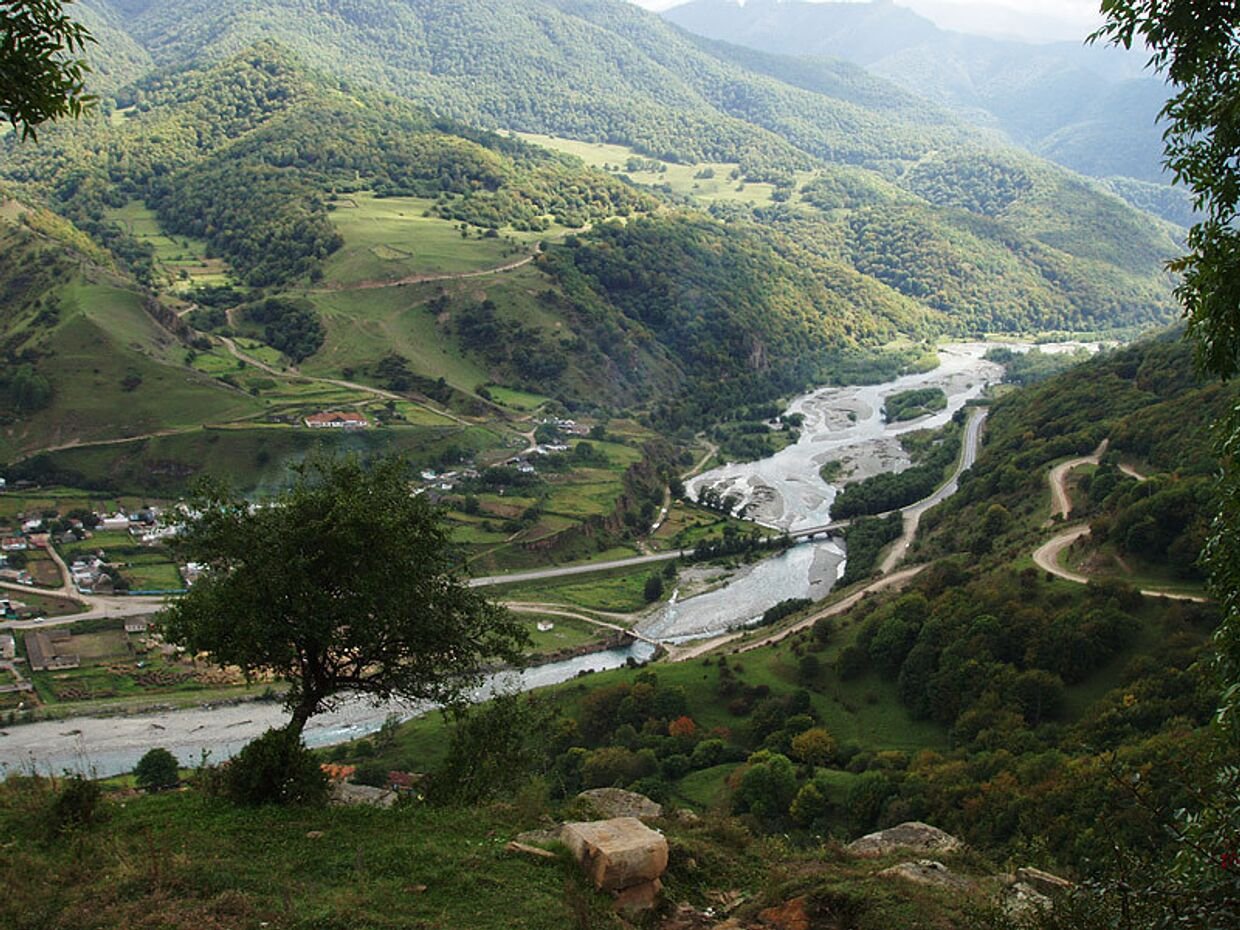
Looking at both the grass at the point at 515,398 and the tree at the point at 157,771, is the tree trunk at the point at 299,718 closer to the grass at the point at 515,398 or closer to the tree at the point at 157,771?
the tree at the point at 157,771

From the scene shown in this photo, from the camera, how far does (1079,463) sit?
8025cm

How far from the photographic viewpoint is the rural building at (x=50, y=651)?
62.7 m

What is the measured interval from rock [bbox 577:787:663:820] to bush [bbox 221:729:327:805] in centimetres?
635

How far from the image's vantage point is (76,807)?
16.3 metres

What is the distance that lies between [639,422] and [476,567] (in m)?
49.3

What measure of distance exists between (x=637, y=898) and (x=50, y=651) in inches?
2411

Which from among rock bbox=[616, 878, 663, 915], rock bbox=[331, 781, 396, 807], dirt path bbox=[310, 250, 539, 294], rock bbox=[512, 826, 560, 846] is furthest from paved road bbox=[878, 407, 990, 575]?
dirt path bbox=[310, 250, 539, 294]

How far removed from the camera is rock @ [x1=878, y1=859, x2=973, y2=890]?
16703 millimetres

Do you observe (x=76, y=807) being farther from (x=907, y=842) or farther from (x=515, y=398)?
(x=515, y=398)

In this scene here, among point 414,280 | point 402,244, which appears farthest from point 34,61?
point 402,244

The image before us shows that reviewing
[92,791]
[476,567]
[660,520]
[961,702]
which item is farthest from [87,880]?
[660,520]

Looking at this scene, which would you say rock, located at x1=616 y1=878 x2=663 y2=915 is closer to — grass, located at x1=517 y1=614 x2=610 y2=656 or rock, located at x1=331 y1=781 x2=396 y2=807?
rock, located at x1=331 y1=781 x2=396 y2=807

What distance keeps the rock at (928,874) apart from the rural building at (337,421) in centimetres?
8949

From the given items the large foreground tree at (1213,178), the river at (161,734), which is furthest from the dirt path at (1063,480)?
the large foreground tree at (1213,178)
